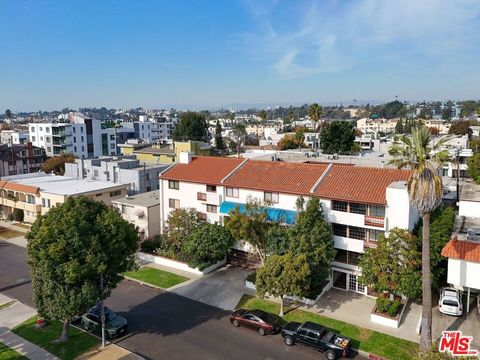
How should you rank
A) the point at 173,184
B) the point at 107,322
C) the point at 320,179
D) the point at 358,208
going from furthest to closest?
the point at 173,184 < the point at 320,179 < the point at 358,208 < the point at 107,322

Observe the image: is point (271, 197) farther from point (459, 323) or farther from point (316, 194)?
point (459, 323)

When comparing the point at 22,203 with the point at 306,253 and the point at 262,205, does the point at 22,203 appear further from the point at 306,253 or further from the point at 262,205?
the point at 306,253

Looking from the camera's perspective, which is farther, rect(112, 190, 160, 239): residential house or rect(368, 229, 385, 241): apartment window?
rect(112, 190, 160, 239): residential house

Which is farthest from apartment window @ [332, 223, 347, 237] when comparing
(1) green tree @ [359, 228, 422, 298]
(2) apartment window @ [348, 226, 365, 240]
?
(1) green tree @ [359, 228, 422, 298]

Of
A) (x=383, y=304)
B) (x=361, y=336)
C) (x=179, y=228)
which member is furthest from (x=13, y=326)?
(x=383, y=304)

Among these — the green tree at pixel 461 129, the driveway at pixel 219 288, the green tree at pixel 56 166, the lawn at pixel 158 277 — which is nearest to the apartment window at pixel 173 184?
the lawn at pixel 158 277

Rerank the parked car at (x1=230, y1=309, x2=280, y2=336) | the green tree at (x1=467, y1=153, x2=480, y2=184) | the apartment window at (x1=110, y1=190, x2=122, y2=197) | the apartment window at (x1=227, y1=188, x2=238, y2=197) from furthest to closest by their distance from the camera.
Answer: the green tree at (x1=467, y1=153, x2=480, y2=184)
the apartment window at (x1=110, y1=190, x2=122, y2=197)
the apartment window at (x1=227, y1=188, x2=238, y2=197)
the parked car at (x1=230, y1=309, x2=280, y2=336)

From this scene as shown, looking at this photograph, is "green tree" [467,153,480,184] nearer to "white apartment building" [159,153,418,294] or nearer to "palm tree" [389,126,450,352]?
"white apartment building" [159,153,418,294]
